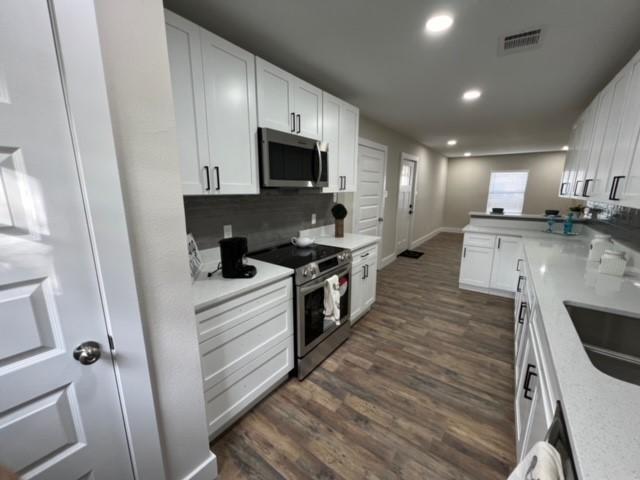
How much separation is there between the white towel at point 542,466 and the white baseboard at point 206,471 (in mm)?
1355

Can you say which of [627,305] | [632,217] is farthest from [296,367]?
[632,217]

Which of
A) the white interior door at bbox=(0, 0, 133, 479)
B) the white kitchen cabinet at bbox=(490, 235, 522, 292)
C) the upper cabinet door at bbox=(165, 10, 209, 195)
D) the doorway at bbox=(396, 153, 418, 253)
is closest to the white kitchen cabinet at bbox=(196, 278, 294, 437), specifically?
the white interior door at bbox=(0, 0, 133, 479)

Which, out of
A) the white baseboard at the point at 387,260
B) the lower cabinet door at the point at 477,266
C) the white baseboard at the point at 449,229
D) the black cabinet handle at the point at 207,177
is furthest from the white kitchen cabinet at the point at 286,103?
the white baseboard at the point at 449,229

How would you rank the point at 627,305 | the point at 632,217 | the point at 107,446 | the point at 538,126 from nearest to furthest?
the point at 107,446, the point at 627,305, the point at 632,217, the point at 538,126

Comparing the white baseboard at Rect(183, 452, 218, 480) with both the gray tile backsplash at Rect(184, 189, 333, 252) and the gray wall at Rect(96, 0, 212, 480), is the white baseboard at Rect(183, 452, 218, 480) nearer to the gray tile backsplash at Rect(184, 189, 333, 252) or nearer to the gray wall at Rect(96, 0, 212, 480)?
the gray wall at Rect(96, 0, 212, 480)

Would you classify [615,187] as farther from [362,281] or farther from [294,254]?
[294,254]

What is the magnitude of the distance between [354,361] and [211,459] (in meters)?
1.27

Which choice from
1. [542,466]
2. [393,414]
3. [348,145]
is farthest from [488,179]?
[542,466]

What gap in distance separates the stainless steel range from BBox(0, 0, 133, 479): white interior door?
1155 millimetres

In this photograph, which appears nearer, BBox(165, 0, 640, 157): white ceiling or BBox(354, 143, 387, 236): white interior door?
BBox(165, 0, 640, 157): white ceiling

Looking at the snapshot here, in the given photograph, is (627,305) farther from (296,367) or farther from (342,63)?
(342,63)

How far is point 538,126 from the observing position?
4219 mm

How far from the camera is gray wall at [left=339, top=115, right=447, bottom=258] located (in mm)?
4090

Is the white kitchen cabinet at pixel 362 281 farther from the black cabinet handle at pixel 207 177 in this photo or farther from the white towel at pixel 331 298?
the black cabinet handle at pixel 207 177
